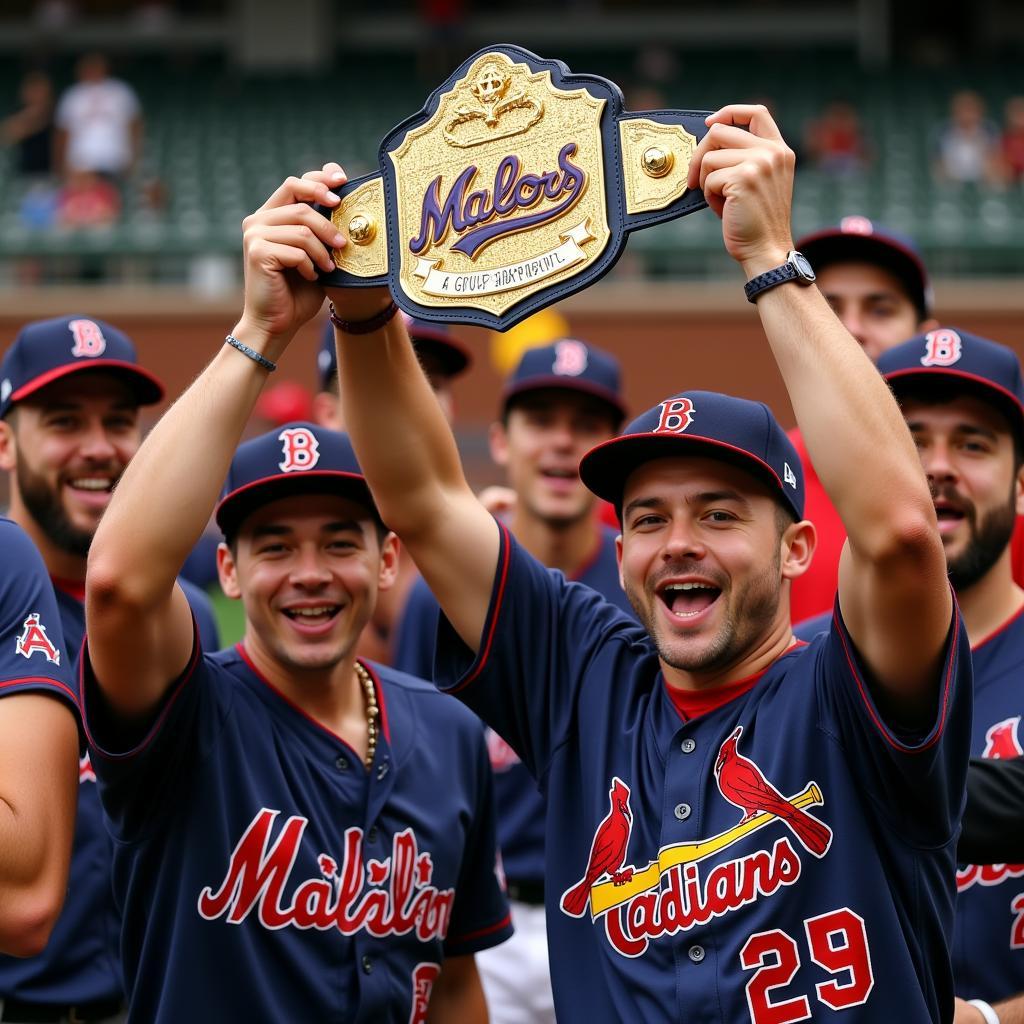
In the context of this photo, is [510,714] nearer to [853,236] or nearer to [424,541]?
[424,541]

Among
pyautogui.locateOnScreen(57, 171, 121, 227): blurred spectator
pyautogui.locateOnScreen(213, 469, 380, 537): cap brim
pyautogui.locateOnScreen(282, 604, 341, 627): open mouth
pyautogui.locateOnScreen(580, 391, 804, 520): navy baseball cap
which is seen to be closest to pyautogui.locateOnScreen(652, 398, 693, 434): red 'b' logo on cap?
pyautogui.locateOnScreen(580, 391, 804, 520): navy baseball cap

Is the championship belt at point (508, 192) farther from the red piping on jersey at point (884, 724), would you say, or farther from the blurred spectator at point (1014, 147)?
the blurred spectator at point (1014, 147)

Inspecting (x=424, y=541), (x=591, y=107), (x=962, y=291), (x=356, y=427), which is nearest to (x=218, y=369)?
(x=356, y=427)

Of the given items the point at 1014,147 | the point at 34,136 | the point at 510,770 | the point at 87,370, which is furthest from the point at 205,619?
the point at 1014,147

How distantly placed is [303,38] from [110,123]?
208 inches

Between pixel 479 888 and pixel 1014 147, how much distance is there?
12275mm

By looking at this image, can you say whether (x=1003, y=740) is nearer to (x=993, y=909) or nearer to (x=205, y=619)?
(x=993, y=909)

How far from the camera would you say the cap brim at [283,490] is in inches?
122

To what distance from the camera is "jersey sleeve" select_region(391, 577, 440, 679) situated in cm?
415

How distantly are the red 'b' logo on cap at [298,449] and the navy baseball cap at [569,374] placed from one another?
1469 mm

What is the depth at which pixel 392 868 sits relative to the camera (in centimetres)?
301

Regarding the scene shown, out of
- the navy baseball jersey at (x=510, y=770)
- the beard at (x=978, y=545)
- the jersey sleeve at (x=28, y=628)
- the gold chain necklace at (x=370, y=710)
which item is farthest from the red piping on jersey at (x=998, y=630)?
the jersey sleeve at (x=28, y=628)

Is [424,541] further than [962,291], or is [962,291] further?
[962,291]

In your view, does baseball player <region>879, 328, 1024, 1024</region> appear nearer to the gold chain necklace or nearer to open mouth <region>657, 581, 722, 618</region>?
open mouth <region>657, 581, 722, 618</region>
